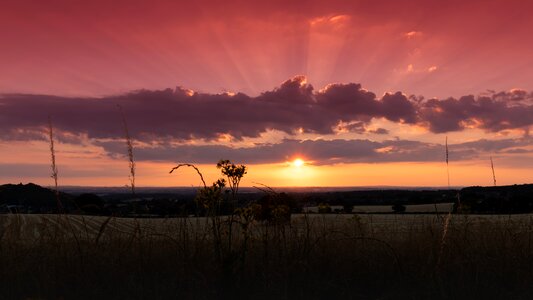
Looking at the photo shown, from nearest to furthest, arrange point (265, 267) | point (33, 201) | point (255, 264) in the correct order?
point (265, 267), point (255, 264), point (33, 201)

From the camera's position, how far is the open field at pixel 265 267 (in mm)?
5289

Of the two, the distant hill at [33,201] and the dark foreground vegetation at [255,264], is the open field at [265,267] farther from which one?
the distant hill at [33,201]

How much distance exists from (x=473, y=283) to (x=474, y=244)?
1070 mm

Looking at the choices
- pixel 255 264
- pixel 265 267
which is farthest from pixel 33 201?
pixel 265 267

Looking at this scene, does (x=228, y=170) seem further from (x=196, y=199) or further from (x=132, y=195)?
(x=132, y=195)

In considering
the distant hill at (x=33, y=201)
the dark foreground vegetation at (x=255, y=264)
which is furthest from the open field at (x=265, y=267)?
the distant hill at (x=33, y=201)

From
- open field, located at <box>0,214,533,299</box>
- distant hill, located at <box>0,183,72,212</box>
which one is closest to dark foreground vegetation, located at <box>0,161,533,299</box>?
open field, located at <box>0,214,533,299</box>

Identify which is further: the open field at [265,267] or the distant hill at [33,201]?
the distant hill at [33,201]

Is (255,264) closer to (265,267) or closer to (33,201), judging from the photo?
(265,267)

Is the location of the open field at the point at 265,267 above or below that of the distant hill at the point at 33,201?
below

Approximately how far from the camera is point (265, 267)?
216 inches

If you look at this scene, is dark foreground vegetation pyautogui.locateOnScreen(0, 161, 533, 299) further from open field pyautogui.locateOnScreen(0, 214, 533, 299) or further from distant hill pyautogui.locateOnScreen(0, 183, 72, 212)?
distant hill pyautogui.locateOnScreen(0, 183, 72, 212)

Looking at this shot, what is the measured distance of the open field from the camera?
5289mm

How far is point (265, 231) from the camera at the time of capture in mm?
6137
